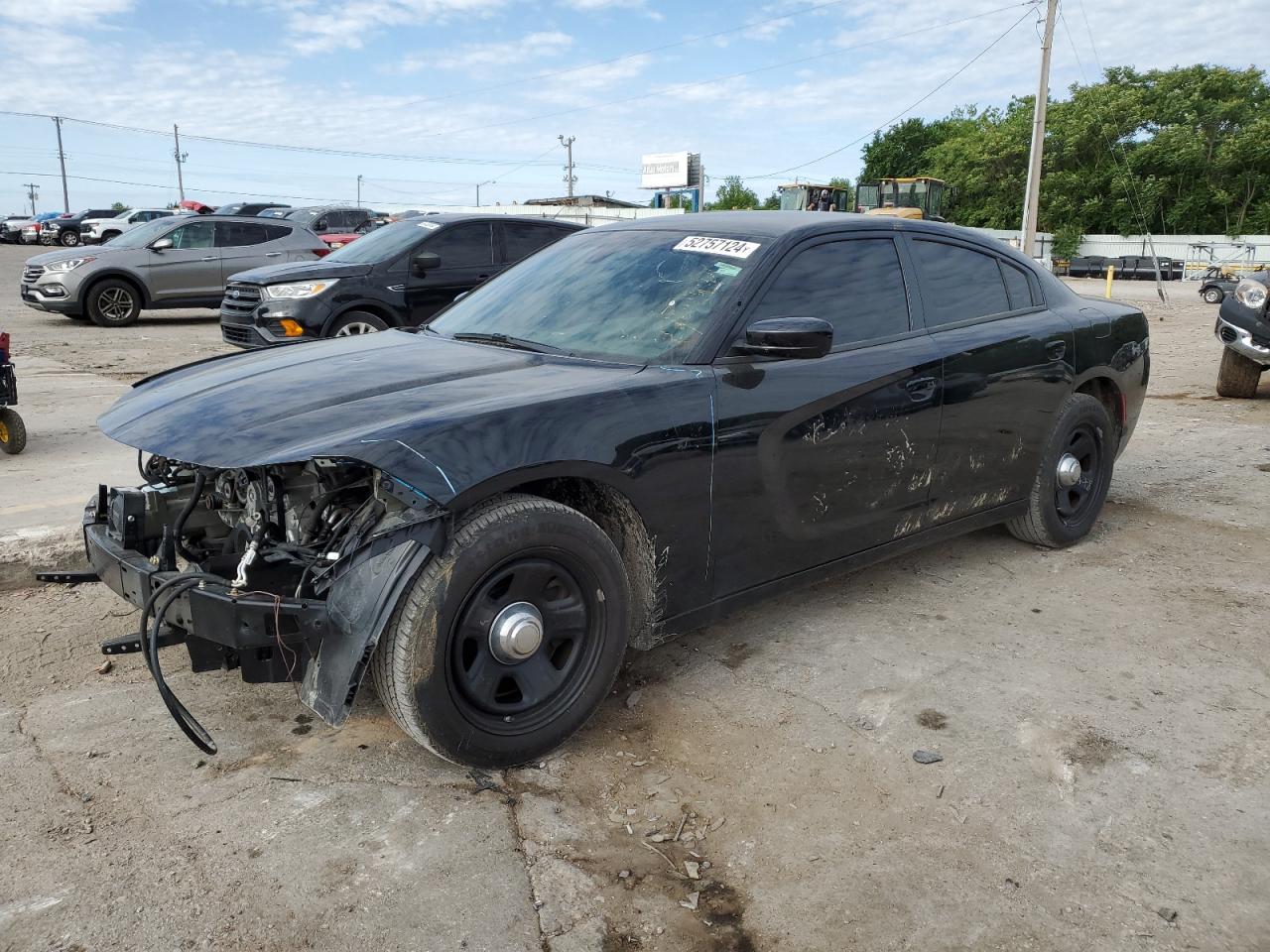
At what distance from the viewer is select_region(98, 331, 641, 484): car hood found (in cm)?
268

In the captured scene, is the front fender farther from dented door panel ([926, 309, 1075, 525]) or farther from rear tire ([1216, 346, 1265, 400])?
rear tire ([1216, 346, 1265, 400])

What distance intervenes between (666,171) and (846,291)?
7718cm

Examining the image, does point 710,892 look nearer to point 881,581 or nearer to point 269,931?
point 269,931

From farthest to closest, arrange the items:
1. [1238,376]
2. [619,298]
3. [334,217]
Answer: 1. [334,217]
2. [1238,376]
3. [619,298]

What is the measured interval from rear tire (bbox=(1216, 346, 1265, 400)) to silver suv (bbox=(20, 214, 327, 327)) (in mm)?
11943

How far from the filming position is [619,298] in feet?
12.1

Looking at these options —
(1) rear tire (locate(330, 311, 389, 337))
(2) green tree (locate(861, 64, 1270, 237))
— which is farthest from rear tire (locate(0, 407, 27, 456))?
(2) green tree (locate(861, 64, 1270, 237))

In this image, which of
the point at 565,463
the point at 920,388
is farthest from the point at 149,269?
the point at 565,463

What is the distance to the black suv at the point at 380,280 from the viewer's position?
927 centimetres

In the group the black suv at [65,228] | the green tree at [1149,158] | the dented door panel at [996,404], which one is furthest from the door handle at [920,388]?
the green tree at [1149,158]

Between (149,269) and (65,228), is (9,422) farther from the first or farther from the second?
(65,228)

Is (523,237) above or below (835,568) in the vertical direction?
above

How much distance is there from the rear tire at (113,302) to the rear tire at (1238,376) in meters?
14.0

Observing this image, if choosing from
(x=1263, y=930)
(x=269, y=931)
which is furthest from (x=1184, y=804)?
(x=269, y=931)
